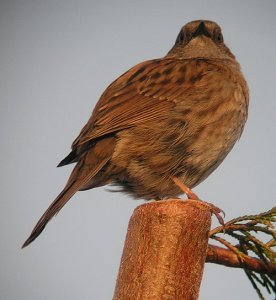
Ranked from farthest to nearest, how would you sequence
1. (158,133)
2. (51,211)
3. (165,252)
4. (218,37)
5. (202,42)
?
(218,37) < (202,42) < (158,133) < (51,211) < (165,252)

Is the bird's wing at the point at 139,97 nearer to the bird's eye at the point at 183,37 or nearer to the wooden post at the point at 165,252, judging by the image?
the bird's eye at the point at 183,37

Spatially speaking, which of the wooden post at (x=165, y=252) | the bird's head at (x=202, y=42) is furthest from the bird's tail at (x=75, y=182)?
the bird's head at (x=202, y=42)

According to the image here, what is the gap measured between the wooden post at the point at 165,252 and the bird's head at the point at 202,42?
11.3 feet

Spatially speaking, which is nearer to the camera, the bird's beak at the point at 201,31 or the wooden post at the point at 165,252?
the wooden post at the point at 165,252

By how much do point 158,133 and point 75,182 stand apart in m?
0.72

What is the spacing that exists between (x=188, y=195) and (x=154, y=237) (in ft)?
6.31

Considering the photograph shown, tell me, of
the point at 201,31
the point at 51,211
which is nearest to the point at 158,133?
the point at 51,211

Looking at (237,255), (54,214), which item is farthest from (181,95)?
(237,255)

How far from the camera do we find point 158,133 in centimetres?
407

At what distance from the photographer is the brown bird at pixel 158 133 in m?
4.03

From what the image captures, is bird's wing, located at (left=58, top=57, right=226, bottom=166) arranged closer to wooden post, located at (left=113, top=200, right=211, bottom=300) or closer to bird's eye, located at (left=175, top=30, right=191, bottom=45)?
bird's eye, located at (left=175, top=30, right=191, bottom=45)

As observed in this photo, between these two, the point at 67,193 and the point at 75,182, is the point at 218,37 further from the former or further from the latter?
the point at 67,193

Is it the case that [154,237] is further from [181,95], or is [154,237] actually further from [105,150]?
[181,95]

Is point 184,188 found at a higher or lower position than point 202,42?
lower
